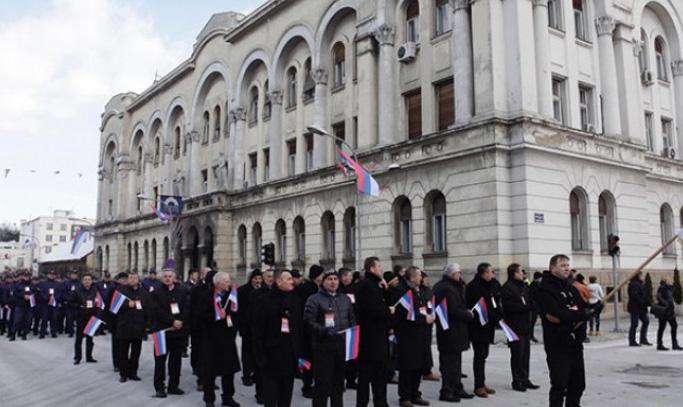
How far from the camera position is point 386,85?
85.3 feet

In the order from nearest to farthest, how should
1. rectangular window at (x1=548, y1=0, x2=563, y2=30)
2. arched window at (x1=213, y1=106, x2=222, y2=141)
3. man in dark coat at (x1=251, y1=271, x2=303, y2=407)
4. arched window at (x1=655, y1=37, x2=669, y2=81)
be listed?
man in dark coat at (x1=251, y1=271, x2=303, y2=407) → rectangular window at (x1=548, y1=0, x2=563, y2=30) → arched window at (x1=655, y1=37, x2=669, y2=81) → arched window at (x1=213, y1=106, x2=222, y2=141)

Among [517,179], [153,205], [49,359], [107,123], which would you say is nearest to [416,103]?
[517,179]

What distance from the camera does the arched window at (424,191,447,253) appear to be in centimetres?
2302

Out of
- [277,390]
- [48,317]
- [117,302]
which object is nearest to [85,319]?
[117,302]

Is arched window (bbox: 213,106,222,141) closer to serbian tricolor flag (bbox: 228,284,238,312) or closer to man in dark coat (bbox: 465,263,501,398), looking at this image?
serbian tricolor flag (bbox: 228,284,238,312)

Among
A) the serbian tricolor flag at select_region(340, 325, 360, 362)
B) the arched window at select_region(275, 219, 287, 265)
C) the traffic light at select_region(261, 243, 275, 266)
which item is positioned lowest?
the serbian tricolor flag at select_region(340, 325, 360, 362)

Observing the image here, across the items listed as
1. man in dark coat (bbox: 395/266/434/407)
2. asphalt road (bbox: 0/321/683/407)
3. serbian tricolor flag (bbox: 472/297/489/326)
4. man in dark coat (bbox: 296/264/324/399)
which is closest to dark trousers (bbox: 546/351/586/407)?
asphalt road (bbox: 0/321/683/407)

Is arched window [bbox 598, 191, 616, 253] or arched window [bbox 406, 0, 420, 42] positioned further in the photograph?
arched window [bbox 406, 0, 420, 42]

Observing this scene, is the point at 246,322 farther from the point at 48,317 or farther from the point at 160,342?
the point at 48,317

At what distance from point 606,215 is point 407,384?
692 inches

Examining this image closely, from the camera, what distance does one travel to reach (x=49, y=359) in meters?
15.5

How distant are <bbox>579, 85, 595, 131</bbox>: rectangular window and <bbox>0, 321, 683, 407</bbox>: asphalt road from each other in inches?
433

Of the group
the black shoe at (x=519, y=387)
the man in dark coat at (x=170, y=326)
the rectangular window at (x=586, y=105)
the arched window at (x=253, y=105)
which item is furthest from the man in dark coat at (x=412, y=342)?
the arched window at (x=253, y=105)

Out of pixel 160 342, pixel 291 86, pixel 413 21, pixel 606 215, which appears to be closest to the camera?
pixel 160 342
